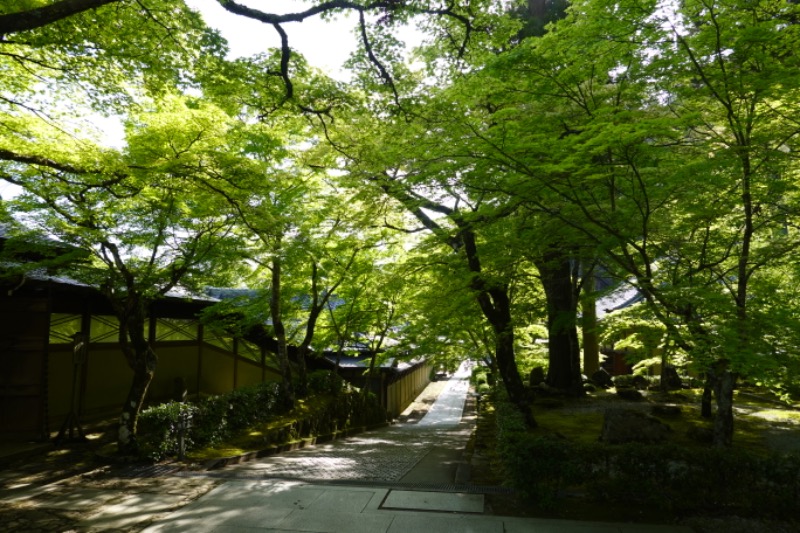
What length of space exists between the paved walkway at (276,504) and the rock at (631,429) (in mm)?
3024

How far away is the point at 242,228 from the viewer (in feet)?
38.7

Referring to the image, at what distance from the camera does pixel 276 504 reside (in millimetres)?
6188

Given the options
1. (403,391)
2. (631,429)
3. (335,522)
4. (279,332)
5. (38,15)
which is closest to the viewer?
(38,15)

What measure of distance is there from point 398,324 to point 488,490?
1381 centimetres

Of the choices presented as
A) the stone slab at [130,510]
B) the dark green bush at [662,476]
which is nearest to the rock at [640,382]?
the dark green bush at [662,476]

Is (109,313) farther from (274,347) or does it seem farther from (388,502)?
(388,502)

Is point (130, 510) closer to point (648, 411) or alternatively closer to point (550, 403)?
point (550, 403)

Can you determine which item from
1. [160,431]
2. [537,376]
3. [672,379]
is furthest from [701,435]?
[672,379]

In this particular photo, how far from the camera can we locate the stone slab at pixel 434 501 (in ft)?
19.6

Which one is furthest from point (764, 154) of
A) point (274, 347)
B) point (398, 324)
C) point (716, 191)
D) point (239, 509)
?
point (274, 347)

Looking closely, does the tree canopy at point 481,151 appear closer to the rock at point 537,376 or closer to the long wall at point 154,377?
the long wall at point 154,377

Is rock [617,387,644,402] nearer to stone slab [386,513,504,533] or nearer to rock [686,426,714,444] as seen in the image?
rock [686,426,714,444]

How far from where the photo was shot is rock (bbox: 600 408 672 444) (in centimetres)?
879

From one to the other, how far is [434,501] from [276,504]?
2.11m
